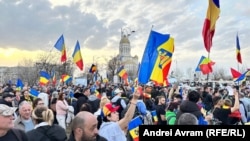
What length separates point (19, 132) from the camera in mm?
4562

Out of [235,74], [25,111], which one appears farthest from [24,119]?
[235,74]

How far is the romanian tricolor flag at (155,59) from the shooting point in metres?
8.06

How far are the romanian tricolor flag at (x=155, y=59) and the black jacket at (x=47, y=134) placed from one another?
3219 mm

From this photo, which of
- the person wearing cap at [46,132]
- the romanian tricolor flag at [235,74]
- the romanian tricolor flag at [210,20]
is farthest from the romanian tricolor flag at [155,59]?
the romanian tricolor flag at [235,74]

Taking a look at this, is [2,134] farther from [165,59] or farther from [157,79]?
[165,59]

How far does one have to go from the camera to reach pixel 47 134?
193 inches

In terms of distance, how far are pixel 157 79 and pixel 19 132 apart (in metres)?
4.65

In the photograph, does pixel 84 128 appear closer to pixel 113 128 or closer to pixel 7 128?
pixel 113 128

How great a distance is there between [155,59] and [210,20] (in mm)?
2153

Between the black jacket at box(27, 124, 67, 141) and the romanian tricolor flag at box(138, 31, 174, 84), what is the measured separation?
3219mm

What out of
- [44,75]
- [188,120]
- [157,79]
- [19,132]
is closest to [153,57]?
[157,79]

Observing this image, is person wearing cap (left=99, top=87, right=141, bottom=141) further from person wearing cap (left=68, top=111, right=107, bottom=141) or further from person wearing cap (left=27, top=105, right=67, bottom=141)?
person wearing cap (left=68, top=111, right=107, bottom=141)

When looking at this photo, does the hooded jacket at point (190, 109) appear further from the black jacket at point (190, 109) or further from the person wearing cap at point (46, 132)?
the person wearing cap at point (46, 132)

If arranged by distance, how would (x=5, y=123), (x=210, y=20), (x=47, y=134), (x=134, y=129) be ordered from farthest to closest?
1. (x=210, y=20)
2. (x=134, y=129)
3. (x=47, y=134)
4. (x=5, y=123)
